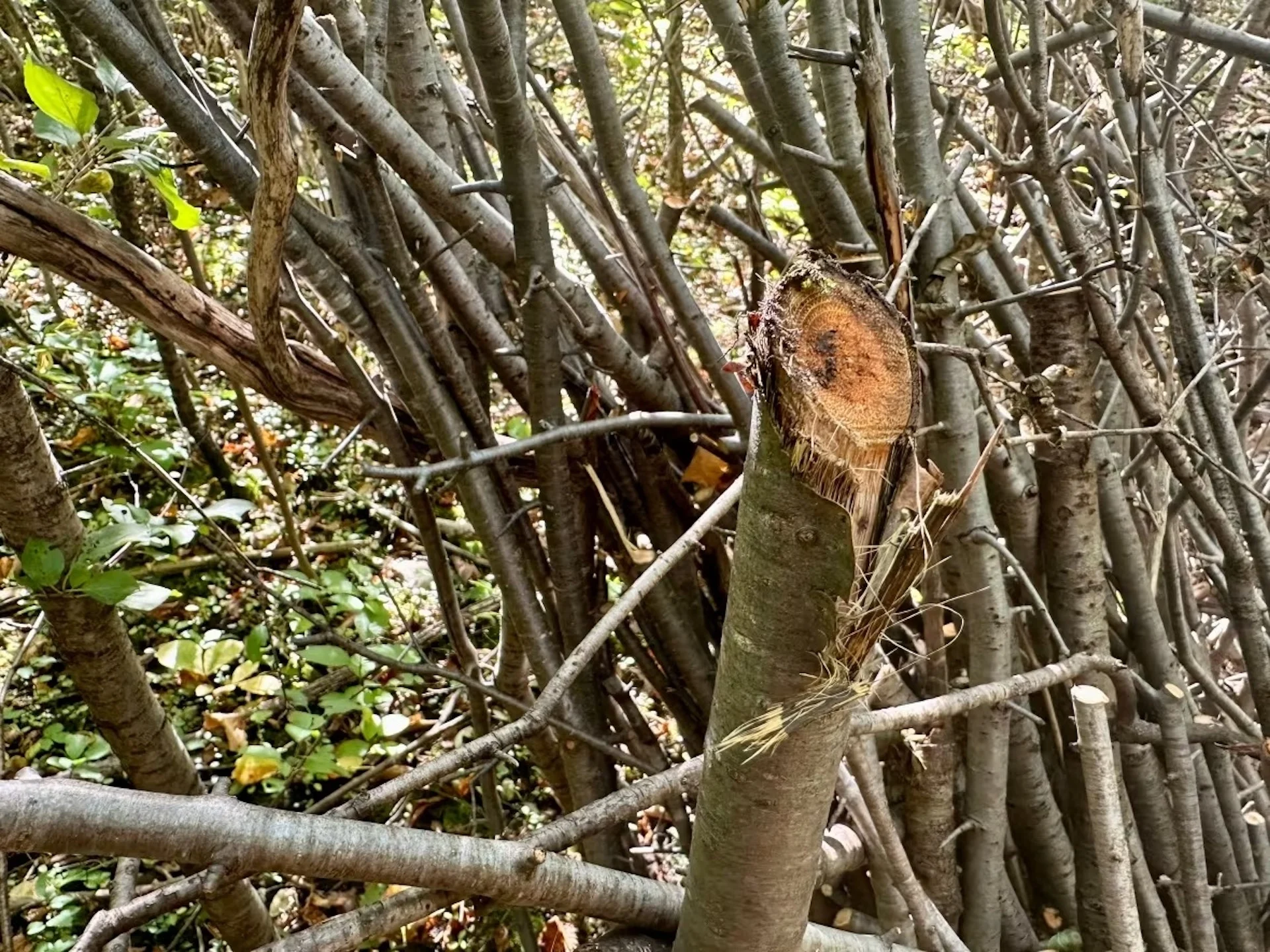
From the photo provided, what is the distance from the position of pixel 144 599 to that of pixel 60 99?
2.27ft

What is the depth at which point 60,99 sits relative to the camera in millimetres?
1158

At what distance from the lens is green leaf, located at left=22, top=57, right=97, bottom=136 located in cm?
115

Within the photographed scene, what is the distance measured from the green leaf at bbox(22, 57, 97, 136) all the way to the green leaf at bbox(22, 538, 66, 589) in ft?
1.87

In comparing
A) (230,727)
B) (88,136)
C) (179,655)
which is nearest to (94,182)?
(88,136)

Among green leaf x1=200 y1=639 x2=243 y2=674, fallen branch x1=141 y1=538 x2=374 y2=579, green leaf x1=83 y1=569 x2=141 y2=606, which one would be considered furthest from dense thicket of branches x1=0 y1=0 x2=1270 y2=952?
fallen branch x1=141 y1=538 x2=374 y2=579

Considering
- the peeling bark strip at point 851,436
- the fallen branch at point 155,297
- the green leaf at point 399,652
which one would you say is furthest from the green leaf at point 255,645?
the peeling bark strip at point 851,436

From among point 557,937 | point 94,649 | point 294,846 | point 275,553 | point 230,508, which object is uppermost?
point 275,553

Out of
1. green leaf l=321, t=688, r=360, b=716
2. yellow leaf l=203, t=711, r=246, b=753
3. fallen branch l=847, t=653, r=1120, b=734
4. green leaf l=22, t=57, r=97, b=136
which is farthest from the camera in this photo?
yellow leaf l=203, t=711, r=246, b=753

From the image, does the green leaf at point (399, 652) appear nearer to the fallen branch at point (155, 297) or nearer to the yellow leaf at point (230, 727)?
the yellow leaf at point (230, 727)

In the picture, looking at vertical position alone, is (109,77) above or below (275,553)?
above

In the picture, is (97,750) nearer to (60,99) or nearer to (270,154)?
(60,99)

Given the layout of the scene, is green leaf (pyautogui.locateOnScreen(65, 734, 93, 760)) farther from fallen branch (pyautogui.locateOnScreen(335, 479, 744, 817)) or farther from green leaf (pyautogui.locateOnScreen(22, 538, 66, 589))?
fallen branch (pyautogui.locateOnScreen(335, 479, 744, 817))

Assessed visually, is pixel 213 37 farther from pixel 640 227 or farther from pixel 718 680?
pixel 718 680

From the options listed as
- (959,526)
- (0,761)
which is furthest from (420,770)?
(959,526)
